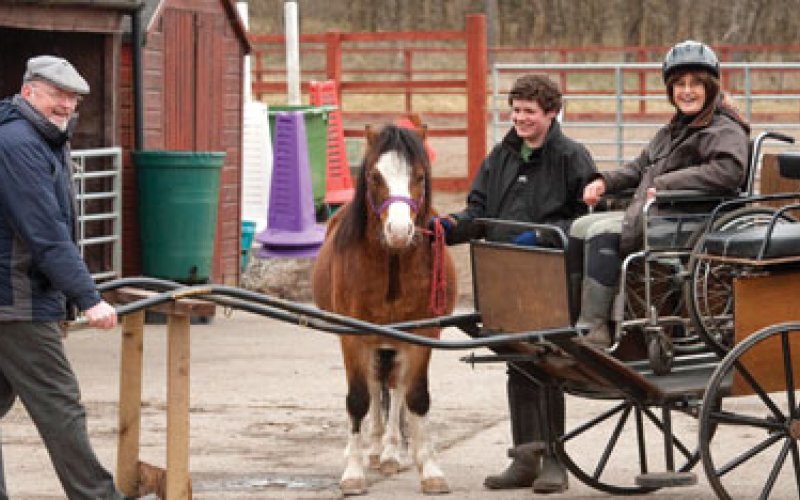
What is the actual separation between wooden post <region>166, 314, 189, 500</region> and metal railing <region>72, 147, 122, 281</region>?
656 cm

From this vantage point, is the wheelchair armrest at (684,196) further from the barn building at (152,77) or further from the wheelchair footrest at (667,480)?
the barn building at (152,77)

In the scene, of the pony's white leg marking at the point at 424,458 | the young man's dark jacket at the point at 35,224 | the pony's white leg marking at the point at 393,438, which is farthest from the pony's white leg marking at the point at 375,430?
the young man's dark jacket at the point at 35,224

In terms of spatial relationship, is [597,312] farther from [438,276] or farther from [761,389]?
[438,276]

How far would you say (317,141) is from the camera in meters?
20.6

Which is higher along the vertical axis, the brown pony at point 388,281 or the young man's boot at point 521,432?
the brown pony at point 388,281

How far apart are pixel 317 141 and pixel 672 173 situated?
43.4 feet

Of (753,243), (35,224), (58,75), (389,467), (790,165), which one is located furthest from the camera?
(389,467)

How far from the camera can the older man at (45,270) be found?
6770 mm

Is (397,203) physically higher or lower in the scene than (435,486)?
higher

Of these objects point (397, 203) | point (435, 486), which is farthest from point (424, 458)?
point (397, 203)

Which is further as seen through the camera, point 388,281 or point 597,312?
point 388,281

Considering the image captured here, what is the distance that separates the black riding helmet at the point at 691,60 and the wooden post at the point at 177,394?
2.32 metres

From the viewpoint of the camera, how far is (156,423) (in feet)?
33.4

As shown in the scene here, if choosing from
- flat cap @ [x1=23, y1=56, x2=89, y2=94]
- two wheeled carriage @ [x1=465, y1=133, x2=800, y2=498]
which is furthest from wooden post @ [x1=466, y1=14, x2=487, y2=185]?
flat cap @ [x1=23, y1=56, x2=89, y2=94]
